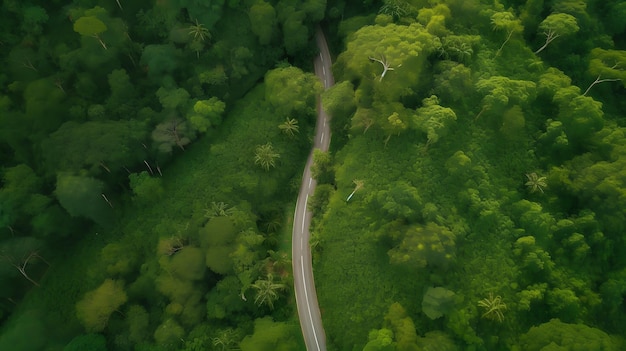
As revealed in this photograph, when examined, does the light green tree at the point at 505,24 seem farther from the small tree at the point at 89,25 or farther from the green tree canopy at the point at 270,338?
the small tree at the point at 89,25

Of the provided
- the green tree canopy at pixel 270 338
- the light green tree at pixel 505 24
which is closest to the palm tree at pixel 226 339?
the green tree canopy at pixel 270 338

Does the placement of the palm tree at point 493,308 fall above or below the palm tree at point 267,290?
below

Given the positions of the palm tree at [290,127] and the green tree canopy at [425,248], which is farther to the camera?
the palm tree at [290,127]

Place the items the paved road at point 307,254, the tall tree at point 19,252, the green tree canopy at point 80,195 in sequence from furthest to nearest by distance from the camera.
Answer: the green tree canopy at point 80,195 → the tall tree at point 19,252 → the paved road at point 307,254

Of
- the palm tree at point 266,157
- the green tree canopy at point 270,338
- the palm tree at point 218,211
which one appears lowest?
the green tree canopy at point 270,338

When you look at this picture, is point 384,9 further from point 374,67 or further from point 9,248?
point 9,248

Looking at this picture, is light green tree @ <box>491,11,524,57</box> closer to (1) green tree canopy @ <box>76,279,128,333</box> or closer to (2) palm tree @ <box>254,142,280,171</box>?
(2) palm tree @ <box>254,142,280,171</box>

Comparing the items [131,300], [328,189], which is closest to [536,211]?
[328,189]

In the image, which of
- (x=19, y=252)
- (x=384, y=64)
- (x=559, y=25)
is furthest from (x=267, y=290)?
(x=559, y=25)
